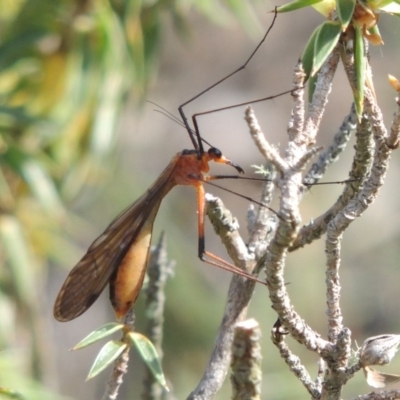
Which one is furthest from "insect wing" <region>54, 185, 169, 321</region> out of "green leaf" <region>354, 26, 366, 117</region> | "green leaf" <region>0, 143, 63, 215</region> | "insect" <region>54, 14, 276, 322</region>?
"green leaf" <region>354, 26, 366, 117</region>

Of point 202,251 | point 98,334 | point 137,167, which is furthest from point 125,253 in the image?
point 137,167

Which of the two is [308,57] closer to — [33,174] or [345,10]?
[345,10]

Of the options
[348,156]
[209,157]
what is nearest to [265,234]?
Answer: [209,157]

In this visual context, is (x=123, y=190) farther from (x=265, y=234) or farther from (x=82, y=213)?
(x=265, y=234)

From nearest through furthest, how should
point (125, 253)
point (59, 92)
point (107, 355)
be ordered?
point (107, 355) → point (125, 253) → point (59, 92)

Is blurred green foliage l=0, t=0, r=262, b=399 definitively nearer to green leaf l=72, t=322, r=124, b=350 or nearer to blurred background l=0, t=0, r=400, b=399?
blurred background l=0, t=0, r=400, b=399

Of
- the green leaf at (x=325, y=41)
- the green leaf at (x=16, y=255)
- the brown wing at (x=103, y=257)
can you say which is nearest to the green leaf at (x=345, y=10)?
the green leaf at (x=325, y=41)

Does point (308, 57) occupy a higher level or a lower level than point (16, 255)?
higher
